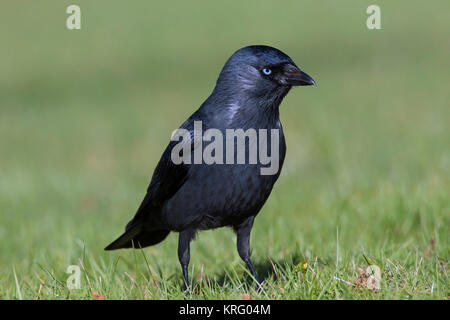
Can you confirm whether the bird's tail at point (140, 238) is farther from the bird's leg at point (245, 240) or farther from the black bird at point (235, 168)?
the bird's leg at point (245, 240)

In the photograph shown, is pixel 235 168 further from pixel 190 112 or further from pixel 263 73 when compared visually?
pixel 190 112

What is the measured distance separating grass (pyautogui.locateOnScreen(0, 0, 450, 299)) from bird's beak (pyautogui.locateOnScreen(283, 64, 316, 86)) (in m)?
1.18

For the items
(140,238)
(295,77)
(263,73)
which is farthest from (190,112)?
(295,77)

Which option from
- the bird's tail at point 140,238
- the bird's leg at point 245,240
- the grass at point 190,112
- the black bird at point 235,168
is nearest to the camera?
the black bird at point 235,168

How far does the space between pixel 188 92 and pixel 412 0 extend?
39.3 ft

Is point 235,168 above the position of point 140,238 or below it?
above

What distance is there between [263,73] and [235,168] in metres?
0.69

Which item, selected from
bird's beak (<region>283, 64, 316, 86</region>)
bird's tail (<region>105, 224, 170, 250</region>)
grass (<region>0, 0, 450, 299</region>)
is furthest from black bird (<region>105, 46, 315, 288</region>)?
bird's tail (<region>105, 224, 170, 250</region>)

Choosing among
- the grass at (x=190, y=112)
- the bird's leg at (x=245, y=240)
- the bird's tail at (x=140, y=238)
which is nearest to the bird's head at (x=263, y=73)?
the bird's leg at (x=245, y=240)

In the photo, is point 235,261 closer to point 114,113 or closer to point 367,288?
point 367,288

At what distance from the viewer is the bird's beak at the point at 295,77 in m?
4.24

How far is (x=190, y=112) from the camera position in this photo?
47.6ft

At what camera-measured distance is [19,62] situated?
2228cm
